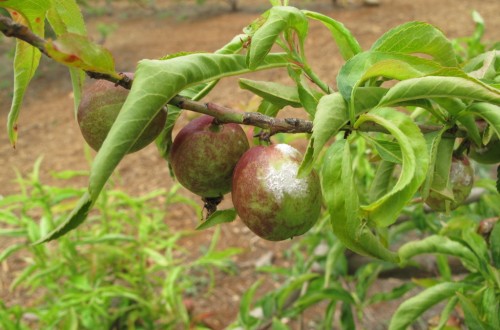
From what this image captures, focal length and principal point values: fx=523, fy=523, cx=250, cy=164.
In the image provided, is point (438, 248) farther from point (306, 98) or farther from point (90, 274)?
point (90, 274)

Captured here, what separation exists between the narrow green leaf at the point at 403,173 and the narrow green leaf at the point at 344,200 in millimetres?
26

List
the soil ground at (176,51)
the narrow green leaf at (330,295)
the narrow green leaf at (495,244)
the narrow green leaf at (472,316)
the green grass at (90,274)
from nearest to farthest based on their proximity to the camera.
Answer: the narrow green leaf at (472,316) < the narrow green leaf at (495,244) < the narrow green leaf at (330,295) < the green grass at (90,274) < the soil ground at (176,51)

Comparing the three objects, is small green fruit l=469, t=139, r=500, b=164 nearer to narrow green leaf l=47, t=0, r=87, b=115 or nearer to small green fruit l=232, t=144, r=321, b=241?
small green fruit l=232, t=144, r=321, b=241

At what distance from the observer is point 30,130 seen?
591cm

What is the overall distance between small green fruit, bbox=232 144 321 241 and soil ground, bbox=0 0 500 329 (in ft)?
3.75

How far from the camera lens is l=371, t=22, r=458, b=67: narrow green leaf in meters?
0.81

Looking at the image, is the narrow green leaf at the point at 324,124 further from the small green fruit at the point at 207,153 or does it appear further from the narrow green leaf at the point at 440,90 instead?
the small green fruit at the point at 207,153

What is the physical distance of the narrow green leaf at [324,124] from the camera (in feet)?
2.11

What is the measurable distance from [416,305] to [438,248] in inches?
6.4

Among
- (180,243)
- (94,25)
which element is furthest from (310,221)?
(94,25)

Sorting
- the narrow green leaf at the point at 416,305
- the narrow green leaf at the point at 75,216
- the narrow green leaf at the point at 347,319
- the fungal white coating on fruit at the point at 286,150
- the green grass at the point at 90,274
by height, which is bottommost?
the green grass at the point at 90,274

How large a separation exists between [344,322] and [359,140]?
61cm

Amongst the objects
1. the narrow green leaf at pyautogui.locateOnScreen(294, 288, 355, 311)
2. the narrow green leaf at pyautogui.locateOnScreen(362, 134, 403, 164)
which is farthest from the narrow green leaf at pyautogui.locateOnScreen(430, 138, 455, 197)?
the narrow green leaf at pyautogui.locateOnScreen(294, 288, 355, 311)

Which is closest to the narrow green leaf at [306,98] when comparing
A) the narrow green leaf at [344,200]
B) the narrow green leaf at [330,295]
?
the narrow green leaf at [344,200]
